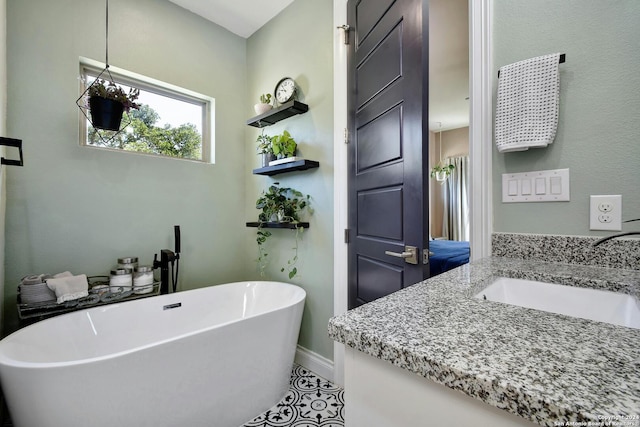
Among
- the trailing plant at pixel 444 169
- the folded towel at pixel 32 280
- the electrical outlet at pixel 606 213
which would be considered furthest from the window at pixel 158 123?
the trailing plant at pixel 444 169

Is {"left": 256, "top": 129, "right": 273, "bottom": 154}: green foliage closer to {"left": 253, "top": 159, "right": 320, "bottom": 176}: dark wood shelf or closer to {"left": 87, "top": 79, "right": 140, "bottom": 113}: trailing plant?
{"left": 253, "top": 159, "right": 320, "bottom": 176}: dark wood shelf

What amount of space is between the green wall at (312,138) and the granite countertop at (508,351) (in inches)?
55.5

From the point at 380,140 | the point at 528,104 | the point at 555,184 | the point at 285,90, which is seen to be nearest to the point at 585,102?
the point at 528,104

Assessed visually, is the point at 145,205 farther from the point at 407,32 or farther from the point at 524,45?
the point at 524,45

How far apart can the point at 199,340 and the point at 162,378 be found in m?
0.20

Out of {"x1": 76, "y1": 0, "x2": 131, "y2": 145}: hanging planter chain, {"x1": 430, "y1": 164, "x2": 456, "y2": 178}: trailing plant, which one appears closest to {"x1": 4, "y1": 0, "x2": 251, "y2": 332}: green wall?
{"x1": 76, "y1": 0, "x2": 131, "y2": 145}: hanging planter chain

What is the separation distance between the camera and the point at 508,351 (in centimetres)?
39

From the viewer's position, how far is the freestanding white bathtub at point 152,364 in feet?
3.36

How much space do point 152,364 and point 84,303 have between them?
0.79 metres

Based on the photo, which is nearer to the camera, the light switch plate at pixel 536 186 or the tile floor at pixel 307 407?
the light switch plate at pixel 536 186

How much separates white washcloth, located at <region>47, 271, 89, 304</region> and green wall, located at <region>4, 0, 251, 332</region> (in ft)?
0.85

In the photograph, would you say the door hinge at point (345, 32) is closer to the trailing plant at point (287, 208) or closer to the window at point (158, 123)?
the trailing plant at point (287, 208)

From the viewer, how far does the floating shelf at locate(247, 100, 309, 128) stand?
208cm

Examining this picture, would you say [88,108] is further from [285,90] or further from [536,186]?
[536,186]
